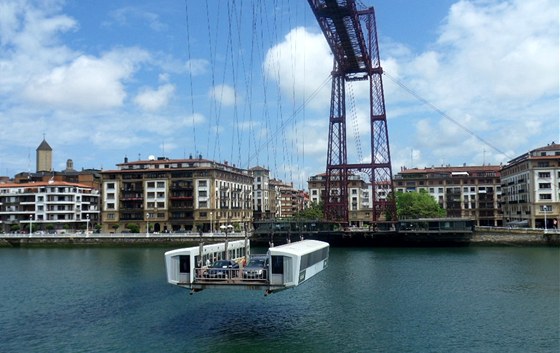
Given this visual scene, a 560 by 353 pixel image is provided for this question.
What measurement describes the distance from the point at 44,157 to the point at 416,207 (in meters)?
109

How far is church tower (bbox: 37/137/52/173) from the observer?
15388 centimetres

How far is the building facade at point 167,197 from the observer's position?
96375 mm

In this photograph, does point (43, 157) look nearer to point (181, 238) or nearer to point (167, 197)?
point (167, 197)

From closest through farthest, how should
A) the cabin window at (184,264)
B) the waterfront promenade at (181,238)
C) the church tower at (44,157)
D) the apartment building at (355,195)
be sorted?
the cabin window at (184,264)
the waterfront promenade at (181,238)
the apartment building at (355,195)
the church tower at (44,157)

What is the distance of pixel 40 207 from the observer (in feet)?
341

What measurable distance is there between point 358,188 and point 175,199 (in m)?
54.3

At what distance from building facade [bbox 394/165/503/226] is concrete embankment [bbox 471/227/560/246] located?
47.3m

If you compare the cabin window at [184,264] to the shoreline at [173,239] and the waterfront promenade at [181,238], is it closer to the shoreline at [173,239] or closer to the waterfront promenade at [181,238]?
the waterfront promenade at [181,238]

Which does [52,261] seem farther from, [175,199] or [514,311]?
[514,311]

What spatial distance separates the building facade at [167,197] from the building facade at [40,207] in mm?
8422

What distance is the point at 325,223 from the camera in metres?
78.9

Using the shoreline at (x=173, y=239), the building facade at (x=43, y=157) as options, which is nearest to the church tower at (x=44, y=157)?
the building facade at (x=43, y=157)

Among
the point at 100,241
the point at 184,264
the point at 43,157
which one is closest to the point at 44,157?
the point at 43,157

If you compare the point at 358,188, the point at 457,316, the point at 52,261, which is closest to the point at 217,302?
the point at 457,316
